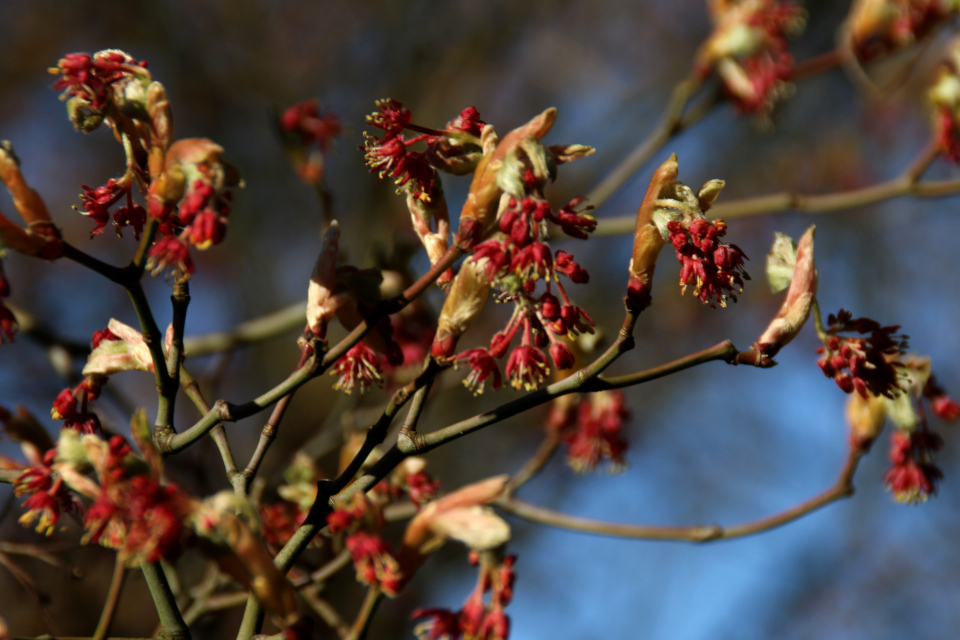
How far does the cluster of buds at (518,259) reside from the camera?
1.28 meters

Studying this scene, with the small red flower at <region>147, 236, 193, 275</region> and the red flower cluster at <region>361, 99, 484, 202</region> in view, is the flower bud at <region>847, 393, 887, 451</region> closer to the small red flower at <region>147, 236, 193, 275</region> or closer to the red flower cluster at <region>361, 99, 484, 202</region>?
the red flower cluster at <region>361, 99, 484, 202</region>

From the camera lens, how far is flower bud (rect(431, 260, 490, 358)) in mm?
1467

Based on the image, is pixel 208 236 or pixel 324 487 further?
pixel 324 487

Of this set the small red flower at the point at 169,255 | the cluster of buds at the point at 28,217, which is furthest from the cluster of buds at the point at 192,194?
the cluster of buds at the point at 28,217

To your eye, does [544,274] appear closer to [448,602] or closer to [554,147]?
[554,147]

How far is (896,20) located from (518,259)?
9.55ft

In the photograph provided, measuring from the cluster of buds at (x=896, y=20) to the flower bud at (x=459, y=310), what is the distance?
2760mm

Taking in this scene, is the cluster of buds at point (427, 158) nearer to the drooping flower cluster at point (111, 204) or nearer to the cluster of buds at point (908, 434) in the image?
the drooping flower cluster at point (111, 204)

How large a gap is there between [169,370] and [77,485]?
291 mm

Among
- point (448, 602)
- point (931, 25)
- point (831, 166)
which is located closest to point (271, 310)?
point (448, 602)

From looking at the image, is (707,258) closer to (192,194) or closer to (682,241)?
(682,241)

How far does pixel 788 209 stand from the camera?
3.27 meters

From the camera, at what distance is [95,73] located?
1.35 meters

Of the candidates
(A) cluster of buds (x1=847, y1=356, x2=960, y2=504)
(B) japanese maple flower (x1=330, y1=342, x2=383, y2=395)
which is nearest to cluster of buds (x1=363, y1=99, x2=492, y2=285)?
(B) japanese maple flower (x1=330, y1=342, x2=383, y2=395)
